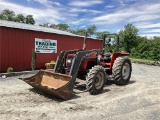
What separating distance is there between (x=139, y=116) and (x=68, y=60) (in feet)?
11.7

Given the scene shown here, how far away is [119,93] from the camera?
770cm

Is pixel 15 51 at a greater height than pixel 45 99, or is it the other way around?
pixel 15 51

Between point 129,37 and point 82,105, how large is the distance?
3920cm

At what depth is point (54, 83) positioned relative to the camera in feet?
24.4

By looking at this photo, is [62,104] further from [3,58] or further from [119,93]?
[3,58]

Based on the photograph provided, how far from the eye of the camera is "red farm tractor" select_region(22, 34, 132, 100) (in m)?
6.81

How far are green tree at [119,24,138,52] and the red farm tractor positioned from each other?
110ft

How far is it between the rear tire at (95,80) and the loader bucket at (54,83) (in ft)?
2.33

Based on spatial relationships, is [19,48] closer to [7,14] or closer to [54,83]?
[54,83]

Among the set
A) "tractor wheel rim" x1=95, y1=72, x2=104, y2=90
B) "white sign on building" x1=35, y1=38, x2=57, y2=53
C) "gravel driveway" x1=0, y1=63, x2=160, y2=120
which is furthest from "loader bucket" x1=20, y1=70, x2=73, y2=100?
"white sign on building" x1=35, y1=38, x2=57, y2=53

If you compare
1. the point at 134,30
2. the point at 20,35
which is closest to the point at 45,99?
the point at 20,35

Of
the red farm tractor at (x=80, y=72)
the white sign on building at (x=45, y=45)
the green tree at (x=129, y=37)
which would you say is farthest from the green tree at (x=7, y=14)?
the red farm tractor at (x=80, y=72)

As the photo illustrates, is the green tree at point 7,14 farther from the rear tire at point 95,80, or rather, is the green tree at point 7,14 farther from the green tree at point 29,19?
the rear tire at point 95,80

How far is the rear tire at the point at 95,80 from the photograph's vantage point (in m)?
7.17
